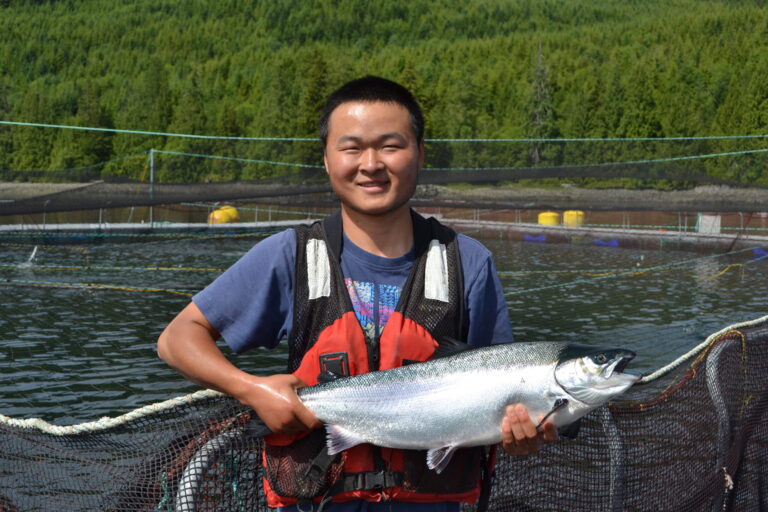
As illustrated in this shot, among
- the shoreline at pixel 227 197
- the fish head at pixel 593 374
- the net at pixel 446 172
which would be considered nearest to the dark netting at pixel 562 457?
the fish head at pixel 593 374

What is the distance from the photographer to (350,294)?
10.5ft

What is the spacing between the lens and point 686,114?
92.2 metres

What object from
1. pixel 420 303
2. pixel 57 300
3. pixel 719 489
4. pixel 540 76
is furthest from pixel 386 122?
pixel 540 76

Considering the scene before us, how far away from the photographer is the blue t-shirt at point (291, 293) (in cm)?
312

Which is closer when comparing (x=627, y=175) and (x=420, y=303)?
(x=420, y=303)

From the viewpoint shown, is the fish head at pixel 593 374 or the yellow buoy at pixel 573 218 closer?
the fish head at pixel 593 374

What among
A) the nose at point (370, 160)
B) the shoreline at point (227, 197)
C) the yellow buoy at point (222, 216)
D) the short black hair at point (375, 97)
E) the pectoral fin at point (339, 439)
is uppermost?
the short black hair at point (375, 97)

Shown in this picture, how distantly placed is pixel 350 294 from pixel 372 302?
8 cm

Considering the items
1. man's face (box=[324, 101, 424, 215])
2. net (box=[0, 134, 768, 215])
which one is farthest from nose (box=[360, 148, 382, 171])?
net (box=[0, 134, 768, 215])

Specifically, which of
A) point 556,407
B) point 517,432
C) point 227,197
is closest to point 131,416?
point 517,432

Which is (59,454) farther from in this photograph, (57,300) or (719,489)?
(57,300)

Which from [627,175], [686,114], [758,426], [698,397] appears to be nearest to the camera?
[698,397]

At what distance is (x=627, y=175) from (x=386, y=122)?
27849 mm

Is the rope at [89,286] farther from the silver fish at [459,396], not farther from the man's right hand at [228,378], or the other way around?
the silver fish at [459,396]
